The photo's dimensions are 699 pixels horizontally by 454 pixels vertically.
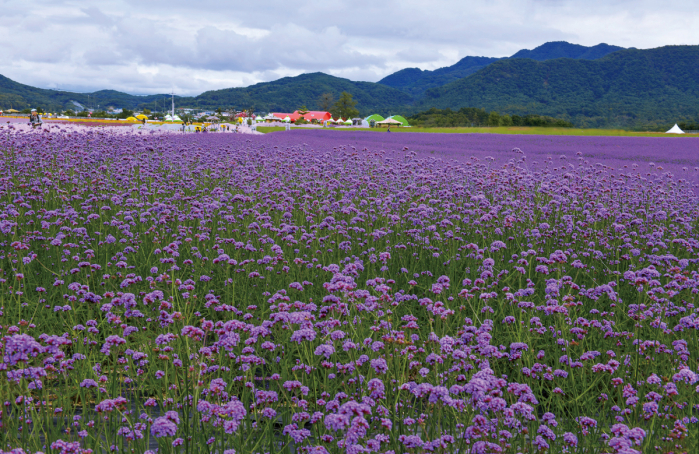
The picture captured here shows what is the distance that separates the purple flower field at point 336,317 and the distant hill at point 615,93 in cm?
11407

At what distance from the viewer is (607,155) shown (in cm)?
2041

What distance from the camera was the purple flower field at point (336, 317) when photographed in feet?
8.08

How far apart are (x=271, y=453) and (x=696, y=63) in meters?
227

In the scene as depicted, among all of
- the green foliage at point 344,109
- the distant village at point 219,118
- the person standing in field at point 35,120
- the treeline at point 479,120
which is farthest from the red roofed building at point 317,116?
the person standing in field at point 35,120

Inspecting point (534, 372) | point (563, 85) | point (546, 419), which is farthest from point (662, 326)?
point (563, 85)

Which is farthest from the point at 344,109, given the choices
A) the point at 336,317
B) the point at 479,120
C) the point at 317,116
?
the point at 336,317

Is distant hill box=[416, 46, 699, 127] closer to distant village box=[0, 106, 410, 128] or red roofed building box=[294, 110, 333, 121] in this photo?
distant village box=[0, 106, 410, 128]

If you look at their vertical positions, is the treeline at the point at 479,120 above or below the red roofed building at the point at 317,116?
below

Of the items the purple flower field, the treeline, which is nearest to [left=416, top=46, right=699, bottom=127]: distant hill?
the treeline

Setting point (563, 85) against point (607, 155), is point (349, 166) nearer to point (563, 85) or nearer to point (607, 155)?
point (607, 155)

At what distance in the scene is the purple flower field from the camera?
2463 mm

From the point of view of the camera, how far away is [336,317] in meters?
3.59

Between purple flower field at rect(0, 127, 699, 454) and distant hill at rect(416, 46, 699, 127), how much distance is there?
11407cm

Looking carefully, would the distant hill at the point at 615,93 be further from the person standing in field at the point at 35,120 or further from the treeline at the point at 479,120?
the person standing in field at the point at 35,120
